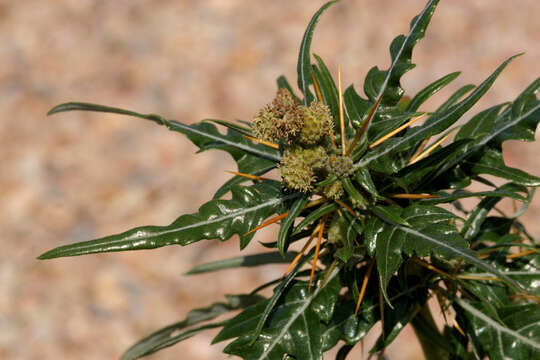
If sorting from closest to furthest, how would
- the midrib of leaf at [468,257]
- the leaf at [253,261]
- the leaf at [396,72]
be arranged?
1. the midrib of leaf at [468,257]
2. the leaf at [396,72]
3. the leaf at [253,261]

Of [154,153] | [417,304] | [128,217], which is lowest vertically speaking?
[417,304]

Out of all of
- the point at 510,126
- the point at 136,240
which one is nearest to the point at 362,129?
the point at 510,126

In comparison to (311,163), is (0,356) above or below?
above

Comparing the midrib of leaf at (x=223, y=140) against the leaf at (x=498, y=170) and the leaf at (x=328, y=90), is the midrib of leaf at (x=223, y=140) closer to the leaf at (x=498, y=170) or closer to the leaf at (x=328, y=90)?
the leaf at (x=328, y=90)

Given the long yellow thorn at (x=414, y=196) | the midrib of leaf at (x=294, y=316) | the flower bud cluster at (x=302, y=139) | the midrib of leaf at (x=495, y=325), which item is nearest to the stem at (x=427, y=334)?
the midrib of leaf at (x=495, y=325)

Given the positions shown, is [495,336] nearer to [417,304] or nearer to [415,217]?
[417,304]

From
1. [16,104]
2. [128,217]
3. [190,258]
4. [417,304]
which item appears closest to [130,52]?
[16,104]

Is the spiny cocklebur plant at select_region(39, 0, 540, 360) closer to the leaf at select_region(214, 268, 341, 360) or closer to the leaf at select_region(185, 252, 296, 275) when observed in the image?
the leaf at select_region(214, 268, 341, 360)
